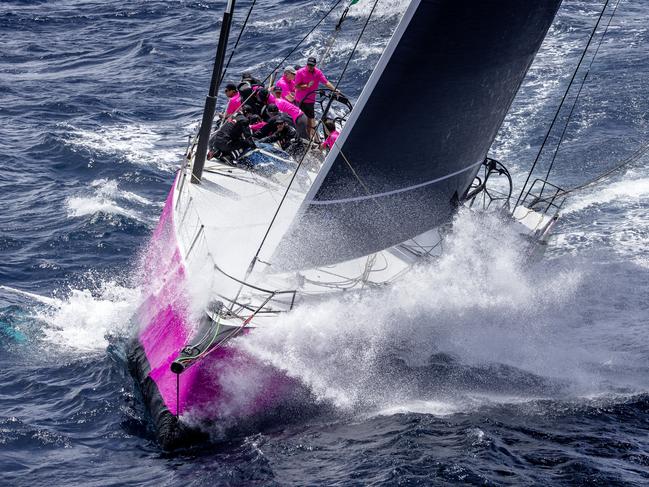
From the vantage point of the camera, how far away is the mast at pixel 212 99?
11555mm

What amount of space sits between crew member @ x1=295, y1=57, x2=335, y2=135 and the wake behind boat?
2997mm

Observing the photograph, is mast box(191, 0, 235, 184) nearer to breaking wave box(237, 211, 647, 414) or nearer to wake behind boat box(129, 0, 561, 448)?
wake behind boat box(129, 0, 561, 448)

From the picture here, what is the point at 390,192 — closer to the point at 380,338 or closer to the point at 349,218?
the point at 349,218

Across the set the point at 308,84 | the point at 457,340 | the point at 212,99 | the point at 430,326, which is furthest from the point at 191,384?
the point at 308,84

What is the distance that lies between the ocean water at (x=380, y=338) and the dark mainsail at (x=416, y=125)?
0.91 metres

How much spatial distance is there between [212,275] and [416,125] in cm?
282

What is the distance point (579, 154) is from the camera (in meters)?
17.8

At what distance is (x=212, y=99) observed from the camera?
12102 millimetres

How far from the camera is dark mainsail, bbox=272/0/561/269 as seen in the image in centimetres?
941

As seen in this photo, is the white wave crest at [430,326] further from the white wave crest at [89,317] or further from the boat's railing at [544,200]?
the white wave crest at [89,317]

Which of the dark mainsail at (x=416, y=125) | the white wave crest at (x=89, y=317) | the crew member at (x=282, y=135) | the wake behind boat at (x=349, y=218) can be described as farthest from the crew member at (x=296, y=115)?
the dark mainsail at (x=416, y=125)

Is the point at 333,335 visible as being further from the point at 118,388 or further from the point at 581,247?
the point at 581,247

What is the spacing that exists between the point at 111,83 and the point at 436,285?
13.3 m

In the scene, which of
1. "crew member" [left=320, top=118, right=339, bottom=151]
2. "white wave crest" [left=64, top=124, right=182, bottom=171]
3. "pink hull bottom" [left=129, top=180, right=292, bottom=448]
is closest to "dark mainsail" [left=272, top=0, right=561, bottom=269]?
"pink hull bottom" [left=129, top=180, right=292, bottom=448]
